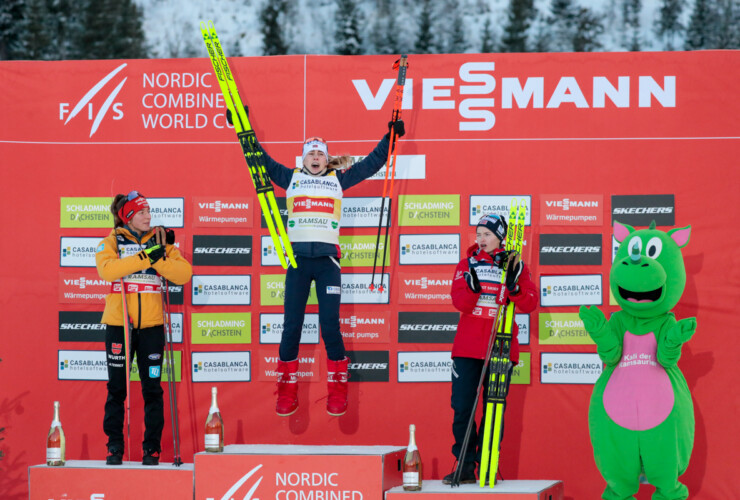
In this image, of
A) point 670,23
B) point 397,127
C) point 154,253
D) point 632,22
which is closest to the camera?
point 154,253

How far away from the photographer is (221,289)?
195 inches

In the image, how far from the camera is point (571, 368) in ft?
15.6

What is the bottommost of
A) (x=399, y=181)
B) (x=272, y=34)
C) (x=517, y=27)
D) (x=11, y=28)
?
(x=399, y=181)

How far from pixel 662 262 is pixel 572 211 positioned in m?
0.90

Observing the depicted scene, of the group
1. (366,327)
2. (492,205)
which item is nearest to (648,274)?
(492,205)

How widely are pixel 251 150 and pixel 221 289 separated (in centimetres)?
90

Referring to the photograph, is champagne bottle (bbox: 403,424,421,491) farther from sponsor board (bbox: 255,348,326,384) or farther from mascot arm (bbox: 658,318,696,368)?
mascot arm (bbox: 658,318,696,368)

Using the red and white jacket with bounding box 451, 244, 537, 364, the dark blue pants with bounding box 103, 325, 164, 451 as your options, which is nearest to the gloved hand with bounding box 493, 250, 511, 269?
the red and white jacket with bounding box 451, 244, 537, 364

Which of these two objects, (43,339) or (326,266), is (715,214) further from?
A: (43,339)

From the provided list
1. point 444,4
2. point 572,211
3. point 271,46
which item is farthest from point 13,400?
point 444,4

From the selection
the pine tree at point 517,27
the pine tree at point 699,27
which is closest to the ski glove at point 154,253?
the pine tree at point 517,27

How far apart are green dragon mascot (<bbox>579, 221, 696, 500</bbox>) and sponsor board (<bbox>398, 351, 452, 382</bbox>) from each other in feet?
3.32

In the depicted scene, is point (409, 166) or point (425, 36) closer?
point (409, 166)

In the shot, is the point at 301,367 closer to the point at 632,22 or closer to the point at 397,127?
the point at 397,127
